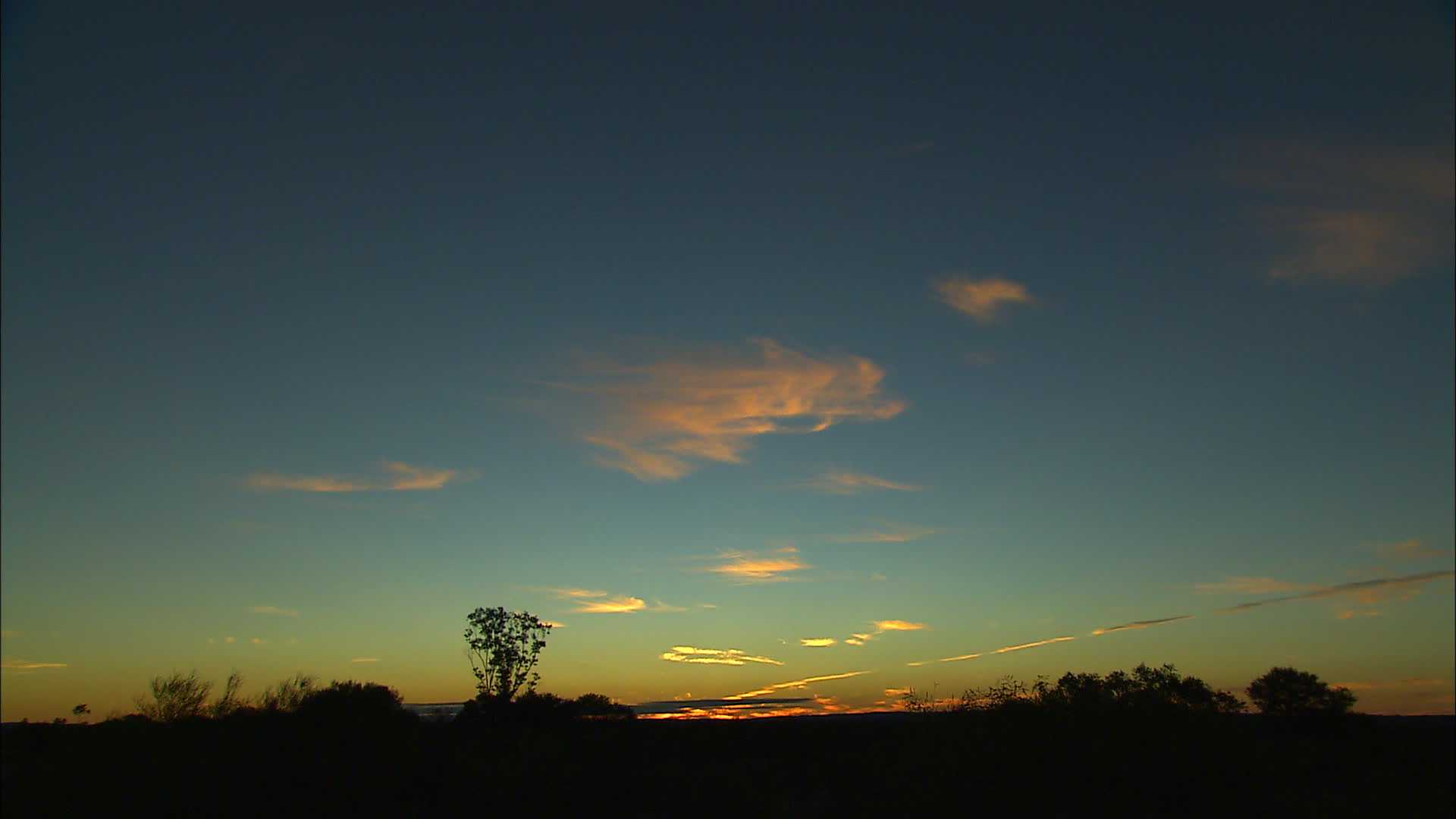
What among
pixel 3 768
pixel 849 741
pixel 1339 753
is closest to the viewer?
pixel 3 768

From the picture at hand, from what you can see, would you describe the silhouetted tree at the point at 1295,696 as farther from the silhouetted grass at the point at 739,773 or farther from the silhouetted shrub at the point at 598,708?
the silhouetted shrub at the point at 598,708

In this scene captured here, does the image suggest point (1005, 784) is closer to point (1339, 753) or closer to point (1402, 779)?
point (1402, 779)

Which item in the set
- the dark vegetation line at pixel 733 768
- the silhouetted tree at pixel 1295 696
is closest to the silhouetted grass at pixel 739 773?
the dark vegetation line at pixel 733 768

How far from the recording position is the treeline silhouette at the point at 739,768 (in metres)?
22.0

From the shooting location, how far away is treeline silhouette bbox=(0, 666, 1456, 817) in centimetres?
2198

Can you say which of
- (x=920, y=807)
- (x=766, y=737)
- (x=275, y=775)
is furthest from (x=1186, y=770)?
(x=275, y=775)

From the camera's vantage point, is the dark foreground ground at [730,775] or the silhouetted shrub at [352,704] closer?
the dark foreground ground at [730,775]

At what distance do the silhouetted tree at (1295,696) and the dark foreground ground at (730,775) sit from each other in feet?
61.7

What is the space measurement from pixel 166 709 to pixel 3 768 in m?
7.19

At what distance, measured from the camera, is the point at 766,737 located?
1500 inches

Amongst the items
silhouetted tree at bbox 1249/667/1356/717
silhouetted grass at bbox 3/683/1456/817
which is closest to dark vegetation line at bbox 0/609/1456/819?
silhouetted grass at bbox 3/683/1456/817

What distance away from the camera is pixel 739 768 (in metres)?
28.5

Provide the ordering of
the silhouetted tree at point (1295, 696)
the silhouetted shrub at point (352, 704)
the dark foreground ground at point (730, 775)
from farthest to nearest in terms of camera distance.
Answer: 1. the silhouetted tree at point (1295, 696)
2. the silhouetted shrub at point (352, 704)
3. the dark foreground ground at point (730, 775)

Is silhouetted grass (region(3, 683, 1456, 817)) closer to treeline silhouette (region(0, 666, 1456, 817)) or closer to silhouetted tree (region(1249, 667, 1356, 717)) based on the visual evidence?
treeline silhouette (region(0, 666, 1456, 817))
